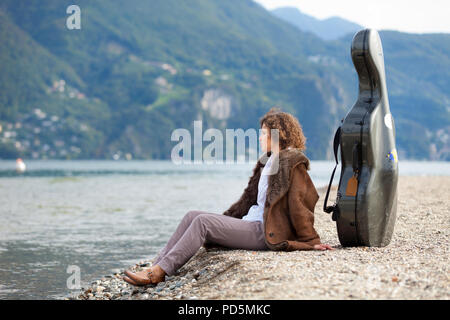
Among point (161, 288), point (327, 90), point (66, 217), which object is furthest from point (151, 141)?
point (161, 288)

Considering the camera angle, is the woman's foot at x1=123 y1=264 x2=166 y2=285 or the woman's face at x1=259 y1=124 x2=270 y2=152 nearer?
the woman's foot at x1=123 y1=264 x2=166 y2=285

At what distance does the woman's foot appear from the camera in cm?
521

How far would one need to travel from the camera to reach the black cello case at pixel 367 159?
584 cm

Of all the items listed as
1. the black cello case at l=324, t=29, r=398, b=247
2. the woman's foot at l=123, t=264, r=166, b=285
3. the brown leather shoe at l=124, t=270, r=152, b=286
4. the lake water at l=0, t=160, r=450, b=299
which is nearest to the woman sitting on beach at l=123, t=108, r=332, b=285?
the woman's foot at l=123, t=264, r=166, b=285

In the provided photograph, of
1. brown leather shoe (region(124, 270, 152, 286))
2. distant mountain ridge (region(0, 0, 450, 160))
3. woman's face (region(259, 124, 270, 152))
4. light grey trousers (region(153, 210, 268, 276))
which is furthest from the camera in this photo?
distant mountain ridge (region(0, 0, 450, 160))

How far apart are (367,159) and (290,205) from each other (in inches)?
38.3

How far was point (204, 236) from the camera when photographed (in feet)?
18.3

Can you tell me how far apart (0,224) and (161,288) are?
12277 mm

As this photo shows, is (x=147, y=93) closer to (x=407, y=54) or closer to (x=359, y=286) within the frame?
(x=407, y=54)

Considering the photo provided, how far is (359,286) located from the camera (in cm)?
416

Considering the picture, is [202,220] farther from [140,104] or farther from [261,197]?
[140,104]

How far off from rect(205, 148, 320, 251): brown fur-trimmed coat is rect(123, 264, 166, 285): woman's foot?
3.67ft

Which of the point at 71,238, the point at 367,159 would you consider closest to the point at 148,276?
the point at 367,159

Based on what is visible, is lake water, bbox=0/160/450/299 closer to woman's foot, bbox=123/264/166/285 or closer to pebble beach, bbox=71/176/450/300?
pebble beach, bbox=71/176/450/300
